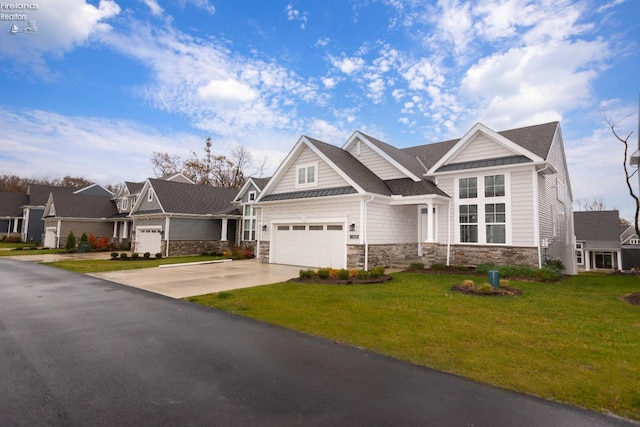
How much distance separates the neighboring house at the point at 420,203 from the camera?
14.1 metres

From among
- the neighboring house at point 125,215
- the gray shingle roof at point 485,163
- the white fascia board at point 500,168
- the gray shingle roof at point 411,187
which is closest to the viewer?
the white fascia board at point 500,168

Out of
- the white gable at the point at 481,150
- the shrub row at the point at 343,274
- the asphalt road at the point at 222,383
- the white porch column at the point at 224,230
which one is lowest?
the asphalt road at the point at 222,383

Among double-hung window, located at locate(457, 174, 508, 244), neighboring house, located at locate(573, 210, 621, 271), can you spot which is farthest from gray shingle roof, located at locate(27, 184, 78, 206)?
neighboring house, located at locate(573, 210, 621, 271)

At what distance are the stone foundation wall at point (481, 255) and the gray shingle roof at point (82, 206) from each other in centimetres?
3396

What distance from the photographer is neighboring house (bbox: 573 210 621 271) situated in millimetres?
32719

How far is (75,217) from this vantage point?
109 feet

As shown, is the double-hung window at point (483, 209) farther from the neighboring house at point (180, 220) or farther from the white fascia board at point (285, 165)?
the neighboring house at point (180, 220)

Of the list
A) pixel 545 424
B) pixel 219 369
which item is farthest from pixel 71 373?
pixel 545 424

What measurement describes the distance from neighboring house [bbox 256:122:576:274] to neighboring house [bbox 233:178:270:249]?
7286 mm

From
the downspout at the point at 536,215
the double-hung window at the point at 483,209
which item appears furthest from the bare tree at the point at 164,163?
the downspout at the point at 536,215

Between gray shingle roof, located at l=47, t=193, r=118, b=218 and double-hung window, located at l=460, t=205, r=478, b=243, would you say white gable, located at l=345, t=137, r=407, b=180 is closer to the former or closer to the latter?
double-hung window, located at l=460, t=205, r=478, b=243

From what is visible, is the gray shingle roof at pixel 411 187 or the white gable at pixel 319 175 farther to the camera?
the white gable at pixel 319 175

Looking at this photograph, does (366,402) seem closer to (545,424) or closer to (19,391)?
(545,424)

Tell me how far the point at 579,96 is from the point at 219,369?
17965 millimetres
